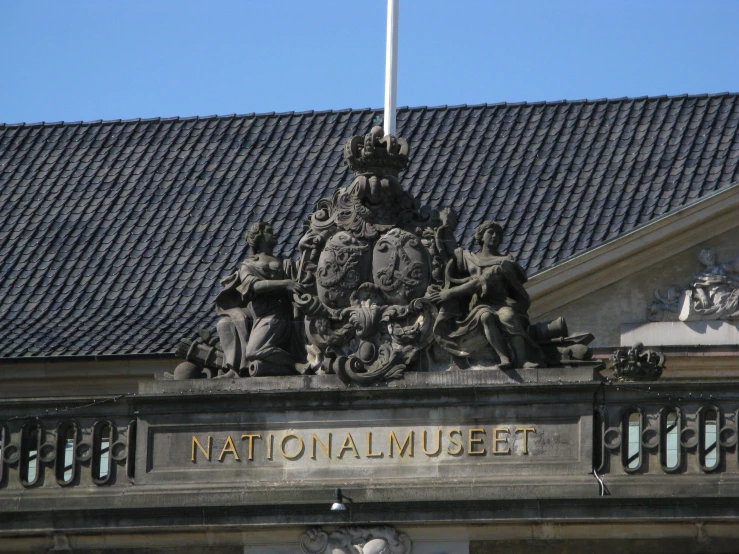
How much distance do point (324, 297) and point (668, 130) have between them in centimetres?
1247

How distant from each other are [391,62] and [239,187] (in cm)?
588

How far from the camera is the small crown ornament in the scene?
2886 cm

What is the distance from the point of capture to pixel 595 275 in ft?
118

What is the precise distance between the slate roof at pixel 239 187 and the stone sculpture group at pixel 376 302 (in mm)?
7984

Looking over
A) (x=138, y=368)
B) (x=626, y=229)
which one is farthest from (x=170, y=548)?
(x=626, y=229)

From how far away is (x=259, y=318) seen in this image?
93.8 ft

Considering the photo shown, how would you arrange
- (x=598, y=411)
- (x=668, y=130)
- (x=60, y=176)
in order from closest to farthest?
(x=598, y=411), (x=668, y=130), (x=60, y=176)

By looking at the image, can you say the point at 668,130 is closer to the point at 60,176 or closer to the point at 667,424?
the point at 60,176

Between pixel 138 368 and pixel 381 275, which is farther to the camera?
pixel 138 368

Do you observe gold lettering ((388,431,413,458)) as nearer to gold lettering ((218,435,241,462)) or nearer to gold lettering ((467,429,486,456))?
gold lettering ((467,429,486,456))

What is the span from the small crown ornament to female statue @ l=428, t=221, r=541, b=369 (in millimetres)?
1254

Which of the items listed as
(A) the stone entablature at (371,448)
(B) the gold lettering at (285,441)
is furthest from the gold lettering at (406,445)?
(B) the gold lettering at (285,441)

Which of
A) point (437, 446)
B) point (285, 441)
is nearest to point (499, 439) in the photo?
point (437, 446)

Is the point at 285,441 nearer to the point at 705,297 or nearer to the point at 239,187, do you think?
the point at 705,297
